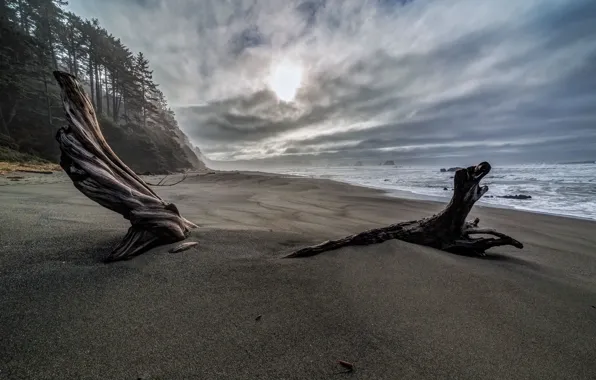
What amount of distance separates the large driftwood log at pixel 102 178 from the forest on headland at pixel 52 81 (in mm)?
13369

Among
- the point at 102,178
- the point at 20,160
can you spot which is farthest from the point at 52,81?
the point at 102,178

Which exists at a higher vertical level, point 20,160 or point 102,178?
point 20,160

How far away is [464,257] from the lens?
3340 mm

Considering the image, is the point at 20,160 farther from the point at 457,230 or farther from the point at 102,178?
the point at 457,230

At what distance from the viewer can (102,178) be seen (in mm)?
2734

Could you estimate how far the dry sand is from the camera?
55.6 inches

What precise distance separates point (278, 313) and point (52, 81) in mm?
36372

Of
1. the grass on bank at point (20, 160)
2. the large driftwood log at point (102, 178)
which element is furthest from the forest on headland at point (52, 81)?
the large driftwood log at point (102, 178)

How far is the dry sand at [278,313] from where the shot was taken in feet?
4.63

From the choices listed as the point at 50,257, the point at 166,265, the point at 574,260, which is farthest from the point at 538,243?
the point at 50,257

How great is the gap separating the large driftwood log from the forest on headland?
13369 mm

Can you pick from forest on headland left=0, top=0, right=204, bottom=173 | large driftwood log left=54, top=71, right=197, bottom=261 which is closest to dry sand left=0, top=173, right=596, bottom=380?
large driftwood log left=54, top=71, right=197, bottom=261

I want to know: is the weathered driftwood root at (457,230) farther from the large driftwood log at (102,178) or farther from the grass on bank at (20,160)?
the grass on bank at (20,160)

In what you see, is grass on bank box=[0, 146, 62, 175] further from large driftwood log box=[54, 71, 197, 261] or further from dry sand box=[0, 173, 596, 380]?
dry sand box=[0, 173, 596, 380]
